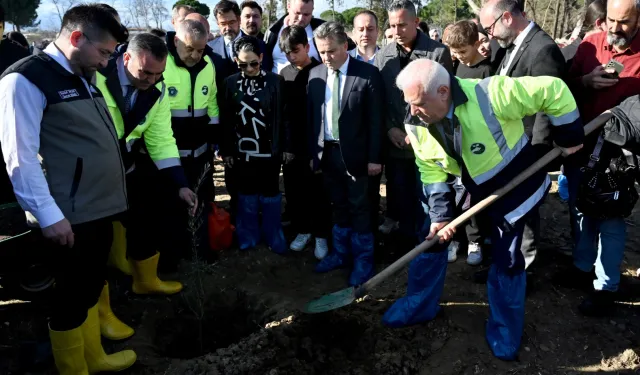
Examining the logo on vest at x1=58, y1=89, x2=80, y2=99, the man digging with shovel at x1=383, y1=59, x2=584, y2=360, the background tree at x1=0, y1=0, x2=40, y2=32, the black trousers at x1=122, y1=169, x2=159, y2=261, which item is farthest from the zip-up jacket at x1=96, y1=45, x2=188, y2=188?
the background tree at x1=0, y1=0, x2=40, y2=32

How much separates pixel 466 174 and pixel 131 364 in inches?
101

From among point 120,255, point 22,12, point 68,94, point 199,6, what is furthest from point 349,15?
point 68,94

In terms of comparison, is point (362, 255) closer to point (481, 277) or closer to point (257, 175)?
point (481, 277)

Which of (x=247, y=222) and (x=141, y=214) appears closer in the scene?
(x=141, y=214)

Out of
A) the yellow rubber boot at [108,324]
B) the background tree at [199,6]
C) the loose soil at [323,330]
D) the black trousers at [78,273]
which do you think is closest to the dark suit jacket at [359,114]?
the loose soil at [323,330]

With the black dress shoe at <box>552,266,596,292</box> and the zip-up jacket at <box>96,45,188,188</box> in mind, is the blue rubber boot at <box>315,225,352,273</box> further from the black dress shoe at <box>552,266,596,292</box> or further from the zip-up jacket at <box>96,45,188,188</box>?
the black dress shoe at <box>552,266,596,292</box>

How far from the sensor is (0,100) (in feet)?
8.18

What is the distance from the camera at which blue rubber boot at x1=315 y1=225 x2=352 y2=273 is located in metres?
4.66

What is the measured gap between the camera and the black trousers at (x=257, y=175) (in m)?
4.84

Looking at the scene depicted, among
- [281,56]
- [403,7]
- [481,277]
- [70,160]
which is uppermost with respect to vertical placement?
[403,7]

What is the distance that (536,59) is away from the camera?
3.67 meters

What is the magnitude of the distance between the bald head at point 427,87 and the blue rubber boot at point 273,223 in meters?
2.35

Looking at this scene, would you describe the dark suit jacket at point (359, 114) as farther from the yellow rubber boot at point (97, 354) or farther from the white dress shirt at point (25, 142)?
the white dress shirt at point (25, 142)

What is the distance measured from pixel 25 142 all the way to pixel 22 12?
3633 cm
